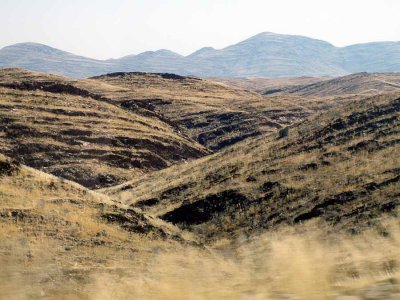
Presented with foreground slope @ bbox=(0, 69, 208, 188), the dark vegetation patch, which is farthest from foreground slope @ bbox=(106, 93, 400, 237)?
foreground slope @ bbox=(0, 69, 208, 188)

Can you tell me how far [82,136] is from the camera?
209ft

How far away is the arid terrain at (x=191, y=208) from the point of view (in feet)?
31.7

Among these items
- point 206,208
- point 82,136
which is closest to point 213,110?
point 82,136

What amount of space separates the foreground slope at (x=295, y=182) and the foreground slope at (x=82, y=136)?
8.69 m

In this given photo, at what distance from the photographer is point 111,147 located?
63.2 meters

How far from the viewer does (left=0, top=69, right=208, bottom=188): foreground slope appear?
57.2 m

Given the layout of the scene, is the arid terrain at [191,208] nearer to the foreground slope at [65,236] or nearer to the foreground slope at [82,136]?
the foreground slope at [65,236]

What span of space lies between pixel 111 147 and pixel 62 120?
28.1 ft

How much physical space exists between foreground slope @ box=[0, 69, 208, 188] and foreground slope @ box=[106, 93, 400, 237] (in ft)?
28.5

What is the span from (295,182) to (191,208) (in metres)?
6.92

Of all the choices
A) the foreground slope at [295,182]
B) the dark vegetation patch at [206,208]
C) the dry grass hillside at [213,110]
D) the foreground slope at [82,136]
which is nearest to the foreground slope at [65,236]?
the dark vegetation patch at [206,208]

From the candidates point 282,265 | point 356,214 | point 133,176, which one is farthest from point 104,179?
point 282,265

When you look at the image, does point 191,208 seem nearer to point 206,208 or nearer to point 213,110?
point 206,208

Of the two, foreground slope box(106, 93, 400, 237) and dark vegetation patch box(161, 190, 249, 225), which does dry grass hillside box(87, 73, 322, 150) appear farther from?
dark vegetation patch box(161, 190, 249, 225)
